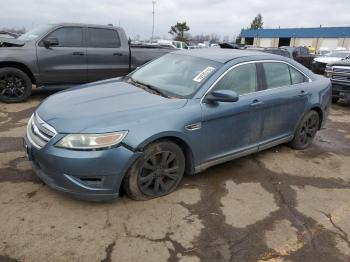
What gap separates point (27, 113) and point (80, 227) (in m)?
4.70

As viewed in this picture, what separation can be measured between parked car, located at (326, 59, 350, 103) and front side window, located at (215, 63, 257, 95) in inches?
250

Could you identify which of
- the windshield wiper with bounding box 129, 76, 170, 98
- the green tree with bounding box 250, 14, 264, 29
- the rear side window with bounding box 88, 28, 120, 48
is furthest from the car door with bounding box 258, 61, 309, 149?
the green tree with bounding box 250, 14, 264, 29

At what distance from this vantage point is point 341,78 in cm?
1020

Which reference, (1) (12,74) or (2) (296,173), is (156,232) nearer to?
(2) (296,173)

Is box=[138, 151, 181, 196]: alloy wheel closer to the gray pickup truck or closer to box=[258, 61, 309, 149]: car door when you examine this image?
box=[258, 61, 309, 149]: car door

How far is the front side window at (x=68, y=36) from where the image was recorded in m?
8.48

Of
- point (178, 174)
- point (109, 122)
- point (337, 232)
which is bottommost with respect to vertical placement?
point (337, 232)

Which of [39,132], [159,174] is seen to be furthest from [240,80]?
[39,132]

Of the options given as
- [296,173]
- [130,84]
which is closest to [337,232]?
[296,173]

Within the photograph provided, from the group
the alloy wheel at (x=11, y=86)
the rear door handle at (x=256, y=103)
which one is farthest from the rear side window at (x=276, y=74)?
the alloy wheel at (x=11, y=86)

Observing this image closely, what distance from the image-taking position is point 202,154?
4246 mm

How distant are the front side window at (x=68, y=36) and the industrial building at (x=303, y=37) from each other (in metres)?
57.6

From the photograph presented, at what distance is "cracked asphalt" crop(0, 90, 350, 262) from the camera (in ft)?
10.4

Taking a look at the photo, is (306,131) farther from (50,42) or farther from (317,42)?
(317,42)
